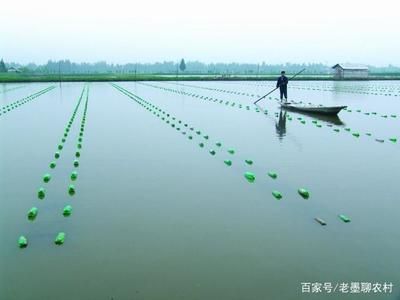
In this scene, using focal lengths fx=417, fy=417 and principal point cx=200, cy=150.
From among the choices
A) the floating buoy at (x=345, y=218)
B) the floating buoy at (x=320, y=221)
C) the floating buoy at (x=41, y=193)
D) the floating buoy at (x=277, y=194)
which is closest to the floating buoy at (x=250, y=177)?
the floating buoy at (x=277, y=194)

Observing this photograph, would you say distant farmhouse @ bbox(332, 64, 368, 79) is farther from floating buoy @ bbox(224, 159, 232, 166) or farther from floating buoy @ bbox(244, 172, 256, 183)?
floating buoy @ bbox(244, 172, 256, 183)

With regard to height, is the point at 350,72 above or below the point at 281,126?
above

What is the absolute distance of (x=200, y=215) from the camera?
5742 millimetres

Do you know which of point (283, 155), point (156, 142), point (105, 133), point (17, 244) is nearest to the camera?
point (17, 244)

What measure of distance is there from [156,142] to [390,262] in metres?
7.05

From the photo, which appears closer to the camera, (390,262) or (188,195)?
(390,262)

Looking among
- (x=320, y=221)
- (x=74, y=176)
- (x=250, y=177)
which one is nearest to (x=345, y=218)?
(x=320, y=221)

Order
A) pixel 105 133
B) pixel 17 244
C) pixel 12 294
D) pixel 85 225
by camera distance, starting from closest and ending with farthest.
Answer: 1. pixel 12 294
2. pixel 17 244
3. pixel 85 225
4. pixel 105 133

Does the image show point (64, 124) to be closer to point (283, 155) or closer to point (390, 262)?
point (283, 155)

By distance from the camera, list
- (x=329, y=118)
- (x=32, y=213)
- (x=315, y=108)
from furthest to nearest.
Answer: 1. (x=315, y=108)
2. (x=329, y=118)
3. (x=32, y=213)

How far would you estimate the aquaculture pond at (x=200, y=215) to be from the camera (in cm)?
411

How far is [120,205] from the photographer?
613 centimetres

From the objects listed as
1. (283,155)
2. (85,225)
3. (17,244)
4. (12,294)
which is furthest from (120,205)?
(283,155)

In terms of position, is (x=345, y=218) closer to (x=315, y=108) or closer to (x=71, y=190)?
(x=71, y=190)
